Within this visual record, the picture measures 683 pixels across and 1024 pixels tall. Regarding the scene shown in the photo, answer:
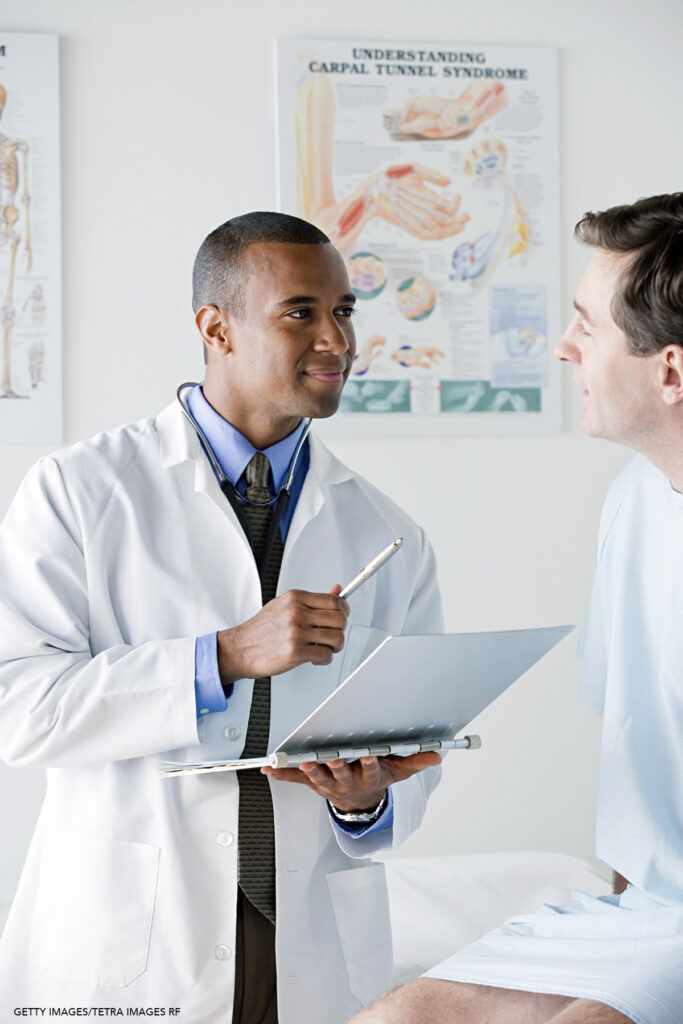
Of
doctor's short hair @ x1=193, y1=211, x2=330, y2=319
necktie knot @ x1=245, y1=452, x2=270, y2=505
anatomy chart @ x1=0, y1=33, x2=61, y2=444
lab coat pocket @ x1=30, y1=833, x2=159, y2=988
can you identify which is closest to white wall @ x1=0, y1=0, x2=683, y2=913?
anatomy chart @ x1=0, y1=33, x2=61, y2=444

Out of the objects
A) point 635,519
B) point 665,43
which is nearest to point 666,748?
point 635,519

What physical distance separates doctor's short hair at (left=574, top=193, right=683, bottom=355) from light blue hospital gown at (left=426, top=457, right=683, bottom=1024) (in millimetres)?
200

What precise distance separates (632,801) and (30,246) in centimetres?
189

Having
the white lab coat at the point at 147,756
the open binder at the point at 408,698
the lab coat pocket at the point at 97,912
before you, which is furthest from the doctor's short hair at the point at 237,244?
the lab coat pocket at the point at 97,912

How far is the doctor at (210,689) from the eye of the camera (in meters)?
1.36

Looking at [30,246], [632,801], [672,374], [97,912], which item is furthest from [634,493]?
[30,246]

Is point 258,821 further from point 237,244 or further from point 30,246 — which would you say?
point 30,246

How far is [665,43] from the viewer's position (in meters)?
2.92

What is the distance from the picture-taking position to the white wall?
2.63 metres

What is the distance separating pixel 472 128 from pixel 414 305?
0.47 metres

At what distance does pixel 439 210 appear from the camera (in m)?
2.81

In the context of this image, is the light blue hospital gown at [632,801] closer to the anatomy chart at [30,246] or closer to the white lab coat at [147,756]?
the white lab coat at [147,756]

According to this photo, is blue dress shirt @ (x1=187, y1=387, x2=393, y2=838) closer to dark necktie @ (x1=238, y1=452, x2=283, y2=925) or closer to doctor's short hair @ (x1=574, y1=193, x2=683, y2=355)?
dark necktie @ (x1=238, y1=452, x2=283, y2=925)

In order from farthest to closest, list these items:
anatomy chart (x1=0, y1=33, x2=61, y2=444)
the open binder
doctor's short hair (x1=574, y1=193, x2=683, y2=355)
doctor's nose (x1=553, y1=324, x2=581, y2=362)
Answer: anatomy chart (x1=0, y1=33, x2=61, y2=444) < doctor's nose (x1=553, y1=324, x2=581, y2=362) < doctor's short hair (x1=574, y1=193, x2=683, y2=355) < the open binder
